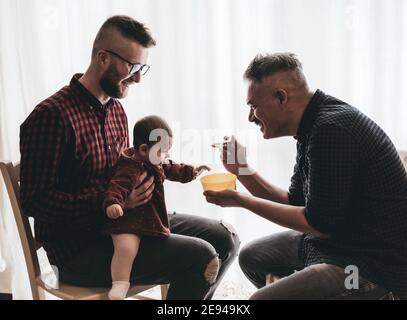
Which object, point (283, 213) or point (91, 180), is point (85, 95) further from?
point (283, 213)

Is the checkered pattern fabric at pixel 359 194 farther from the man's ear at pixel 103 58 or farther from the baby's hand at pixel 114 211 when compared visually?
the man's ear at pixel 103 58

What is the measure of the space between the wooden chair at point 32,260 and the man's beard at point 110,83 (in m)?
0.40

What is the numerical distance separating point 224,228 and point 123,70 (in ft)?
2.21

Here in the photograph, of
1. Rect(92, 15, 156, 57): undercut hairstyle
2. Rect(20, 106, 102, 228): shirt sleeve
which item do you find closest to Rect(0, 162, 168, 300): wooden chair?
Rect(20, 106, 102, 228): shirt sleeve

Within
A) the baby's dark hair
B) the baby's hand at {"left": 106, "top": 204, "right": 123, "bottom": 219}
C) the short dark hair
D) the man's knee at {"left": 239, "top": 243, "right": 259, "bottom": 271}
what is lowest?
the man's knee at {"left": 239, "top": 243, "right": 259, "bottom": 271}

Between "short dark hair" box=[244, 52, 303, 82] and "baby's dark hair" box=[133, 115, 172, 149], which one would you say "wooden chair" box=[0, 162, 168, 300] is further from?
"short dark hair" box=[244, 52, 303, 82]

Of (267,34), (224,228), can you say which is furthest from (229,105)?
(224,228)

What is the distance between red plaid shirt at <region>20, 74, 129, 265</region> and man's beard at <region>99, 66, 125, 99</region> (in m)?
0.05

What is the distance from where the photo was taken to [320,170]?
1383 millimetres

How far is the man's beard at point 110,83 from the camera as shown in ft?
5.34

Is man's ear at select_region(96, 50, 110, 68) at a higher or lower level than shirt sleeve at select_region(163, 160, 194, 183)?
higher

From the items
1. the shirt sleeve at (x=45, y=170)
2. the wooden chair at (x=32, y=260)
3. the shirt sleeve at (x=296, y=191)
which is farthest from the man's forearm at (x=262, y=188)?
the shirt sleeve at (x=45, y=170)

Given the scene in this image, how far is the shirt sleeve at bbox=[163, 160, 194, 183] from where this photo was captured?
1.71 metres

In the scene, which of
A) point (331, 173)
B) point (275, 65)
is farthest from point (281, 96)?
point (331, 173)
